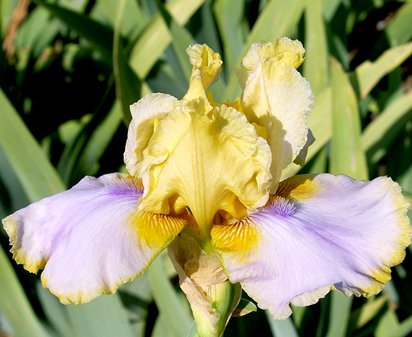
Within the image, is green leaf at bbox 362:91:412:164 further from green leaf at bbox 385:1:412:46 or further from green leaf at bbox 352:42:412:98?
green leaf at bbox 385:1:412:46

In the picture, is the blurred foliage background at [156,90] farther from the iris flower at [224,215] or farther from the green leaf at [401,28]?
the iris flower at [224,215]

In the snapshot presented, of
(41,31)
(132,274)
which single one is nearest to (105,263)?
(132,274)

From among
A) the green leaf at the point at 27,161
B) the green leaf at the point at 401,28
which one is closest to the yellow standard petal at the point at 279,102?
the green leaf at the point at 27,161

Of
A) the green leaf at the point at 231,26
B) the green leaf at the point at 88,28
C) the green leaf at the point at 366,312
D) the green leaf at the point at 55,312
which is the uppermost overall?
the green leaf at the point at 88,28

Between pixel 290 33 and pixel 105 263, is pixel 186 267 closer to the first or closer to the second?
pixel 105 263

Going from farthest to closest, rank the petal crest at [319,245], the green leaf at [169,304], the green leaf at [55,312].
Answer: the green leaf at [55,312] < the green leaf at [169,304] < the petal crest at [319,245]

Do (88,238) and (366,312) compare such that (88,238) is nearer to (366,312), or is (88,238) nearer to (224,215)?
(224,215)
